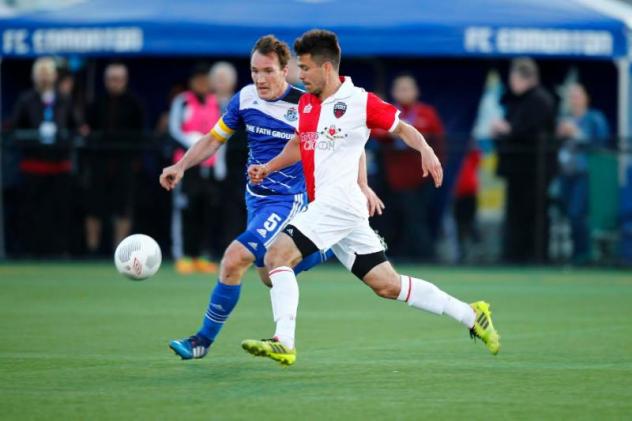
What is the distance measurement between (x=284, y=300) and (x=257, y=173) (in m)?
0.91

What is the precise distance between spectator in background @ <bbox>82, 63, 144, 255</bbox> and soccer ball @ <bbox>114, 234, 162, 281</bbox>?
341 inches

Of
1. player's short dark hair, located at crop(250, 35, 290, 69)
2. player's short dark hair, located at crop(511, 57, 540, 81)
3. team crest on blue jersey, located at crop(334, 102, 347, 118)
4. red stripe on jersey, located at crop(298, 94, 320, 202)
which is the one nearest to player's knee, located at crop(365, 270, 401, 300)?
red stripe on jersey, located at crop(298, 94, 320, 202)

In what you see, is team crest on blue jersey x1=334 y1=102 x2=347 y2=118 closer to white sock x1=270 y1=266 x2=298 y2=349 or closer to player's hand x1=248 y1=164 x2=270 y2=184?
player's hand x1=248 y1=164 x2=270 y2=184

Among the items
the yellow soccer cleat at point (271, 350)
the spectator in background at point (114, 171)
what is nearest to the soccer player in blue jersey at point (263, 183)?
the yellow soccer cleat at point (271, 350)

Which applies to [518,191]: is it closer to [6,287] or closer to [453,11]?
[453,11]

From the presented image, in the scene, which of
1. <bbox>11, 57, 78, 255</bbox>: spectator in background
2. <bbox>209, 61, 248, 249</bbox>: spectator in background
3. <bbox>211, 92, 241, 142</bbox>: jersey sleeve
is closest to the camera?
<bbox>211, 92, 241, 142</bbox>: jersey sleeve

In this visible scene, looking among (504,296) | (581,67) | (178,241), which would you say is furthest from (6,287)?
(581,67)

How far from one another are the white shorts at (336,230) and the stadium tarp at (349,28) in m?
9.24

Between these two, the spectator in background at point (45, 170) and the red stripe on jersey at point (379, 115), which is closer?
the red stripe on jersey at point (379, 115)

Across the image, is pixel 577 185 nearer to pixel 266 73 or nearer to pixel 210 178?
pixel 210 178

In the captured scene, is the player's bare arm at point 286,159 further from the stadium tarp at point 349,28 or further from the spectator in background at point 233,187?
the stadium tarp at point 349,28

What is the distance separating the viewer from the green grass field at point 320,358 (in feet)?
23.6

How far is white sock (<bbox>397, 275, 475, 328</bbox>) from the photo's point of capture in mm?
8883

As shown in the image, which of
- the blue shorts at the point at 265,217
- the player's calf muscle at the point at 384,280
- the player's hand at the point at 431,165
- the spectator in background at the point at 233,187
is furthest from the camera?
the spectator in background at the point at 233,187
